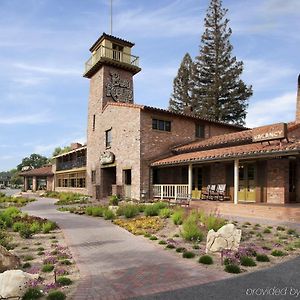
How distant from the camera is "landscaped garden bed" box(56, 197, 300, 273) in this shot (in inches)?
262

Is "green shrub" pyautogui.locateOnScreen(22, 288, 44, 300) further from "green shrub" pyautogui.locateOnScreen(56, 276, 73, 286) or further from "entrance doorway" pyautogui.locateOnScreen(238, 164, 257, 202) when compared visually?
"entrance doorway" pyautogui.locateOnScreen(238, 164, 257, 202)

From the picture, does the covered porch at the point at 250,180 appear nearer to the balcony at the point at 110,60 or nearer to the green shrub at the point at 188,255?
the green shrub at the point at 188,255

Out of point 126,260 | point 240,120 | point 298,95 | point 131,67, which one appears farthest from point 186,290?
point 240,120

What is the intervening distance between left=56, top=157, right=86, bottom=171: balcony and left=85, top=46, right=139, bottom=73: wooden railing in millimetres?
9618

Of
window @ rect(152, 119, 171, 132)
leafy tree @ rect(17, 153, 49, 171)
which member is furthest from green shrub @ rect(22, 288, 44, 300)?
leafy tree @ rect(17, 153, 49, 171)

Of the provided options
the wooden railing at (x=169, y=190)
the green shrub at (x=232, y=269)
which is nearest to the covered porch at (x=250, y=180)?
the wooden railing at (x=169, y=190)

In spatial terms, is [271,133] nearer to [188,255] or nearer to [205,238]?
[205,238]

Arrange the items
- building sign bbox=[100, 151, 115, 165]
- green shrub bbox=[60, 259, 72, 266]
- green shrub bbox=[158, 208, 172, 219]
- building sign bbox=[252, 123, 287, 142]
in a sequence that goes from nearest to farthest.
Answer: green shrub bbox=[60, 259, 72, 266] → green shrub bbox=[158, 208, 172, 219] → building sign bbox=[252, 123, 287, 142] → building sign bbox=[100, 151, 115, 165]

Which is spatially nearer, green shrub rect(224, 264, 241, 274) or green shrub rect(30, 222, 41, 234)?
green shrub rect(224, 264, 241, 274)

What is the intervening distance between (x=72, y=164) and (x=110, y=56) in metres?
14.2

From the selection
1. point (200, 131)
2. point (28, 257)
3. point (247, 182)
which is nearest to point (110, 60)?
point (200, 131)

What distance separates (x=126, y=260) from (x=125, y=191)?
1481 cm

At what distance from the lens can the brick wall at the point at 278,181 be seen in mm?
14477

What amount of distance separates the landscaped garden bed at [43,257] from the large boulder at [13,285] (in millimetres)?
116
